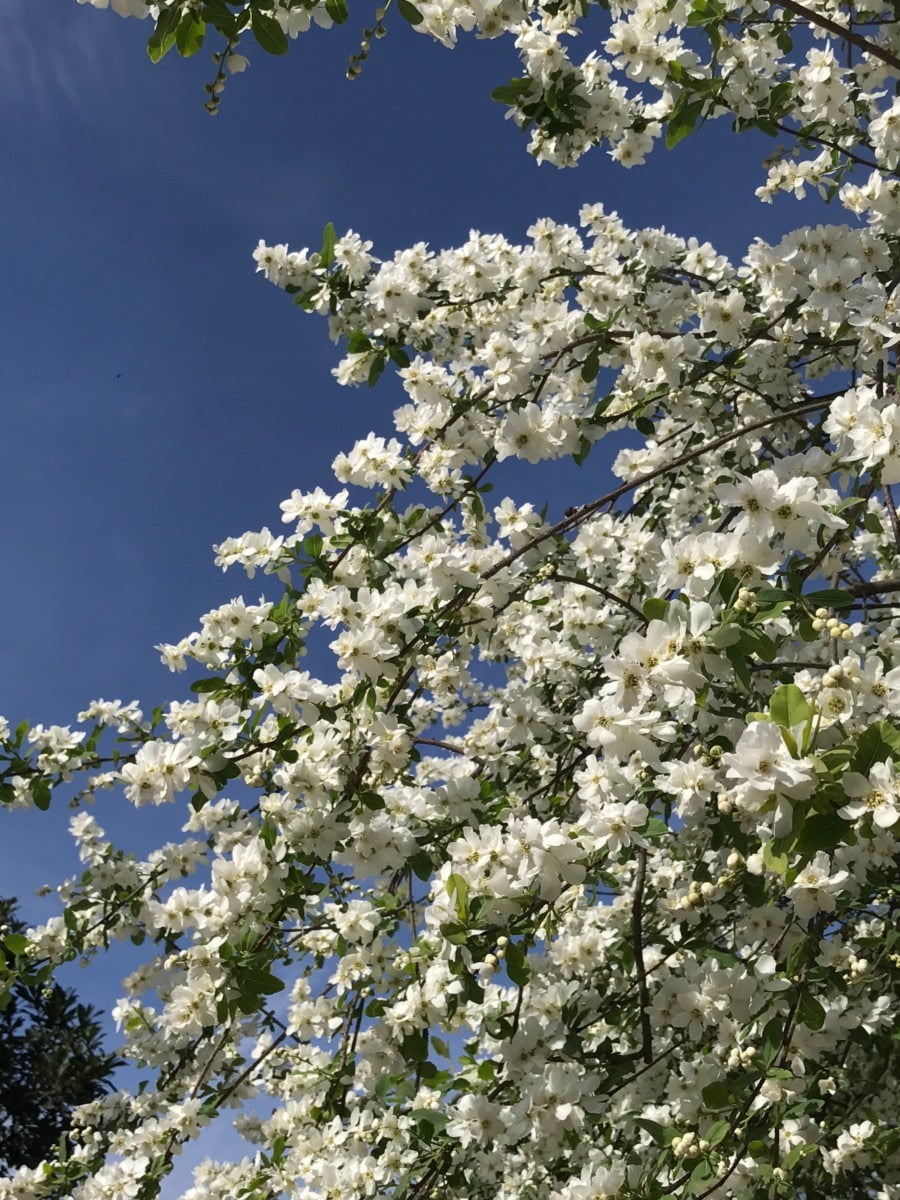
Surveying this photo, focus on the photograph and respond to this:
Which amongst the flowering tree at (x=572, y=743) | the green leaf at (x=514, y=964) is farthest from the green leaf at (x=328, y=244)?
the green leaf at (x=514, y=964)

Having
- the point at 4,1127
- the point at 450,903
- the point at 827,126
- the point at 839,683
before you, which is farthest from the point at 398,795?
the point at 4,1127

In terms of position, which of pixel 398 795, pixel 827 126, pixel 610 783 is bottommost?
pixel 610 783

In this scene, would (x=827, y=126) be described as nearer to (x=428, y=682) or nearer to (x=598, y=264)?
(x=598, y=264)

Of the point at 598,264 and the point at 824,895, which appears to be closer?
the point at 824,895

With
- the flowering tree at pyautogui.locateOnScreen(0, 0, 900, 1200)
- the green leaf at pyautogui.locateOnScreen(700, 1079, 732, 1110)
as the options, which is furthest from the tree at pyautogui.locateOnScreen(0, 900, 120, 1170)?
the green leaf at pyautogui.locateOnScreen(700, 1079, 732, 1110)

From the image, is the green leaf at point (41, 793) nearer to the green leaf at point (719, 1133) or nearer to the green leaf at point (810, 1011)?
the green leaf at point (719, 1133)

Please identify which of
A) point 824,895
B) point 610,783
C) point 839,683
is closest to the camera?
point 839,683

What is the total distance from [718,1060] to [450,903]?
4.06 feet

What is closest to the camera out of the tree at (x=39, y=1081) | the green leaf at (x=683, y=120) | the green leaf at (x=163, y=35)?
the green leaf at (x=163, y=35)

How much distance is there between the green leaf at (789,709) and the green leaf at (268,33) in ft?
6.96

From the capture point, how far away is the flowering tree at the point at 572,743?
89.4 inches

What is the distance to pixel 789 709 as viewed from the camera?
1.63 metres

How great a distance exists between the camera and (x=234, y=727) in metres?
3.04

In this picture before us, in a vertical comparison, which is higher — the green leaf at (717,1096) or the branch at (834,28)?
the branch at (834,28)
